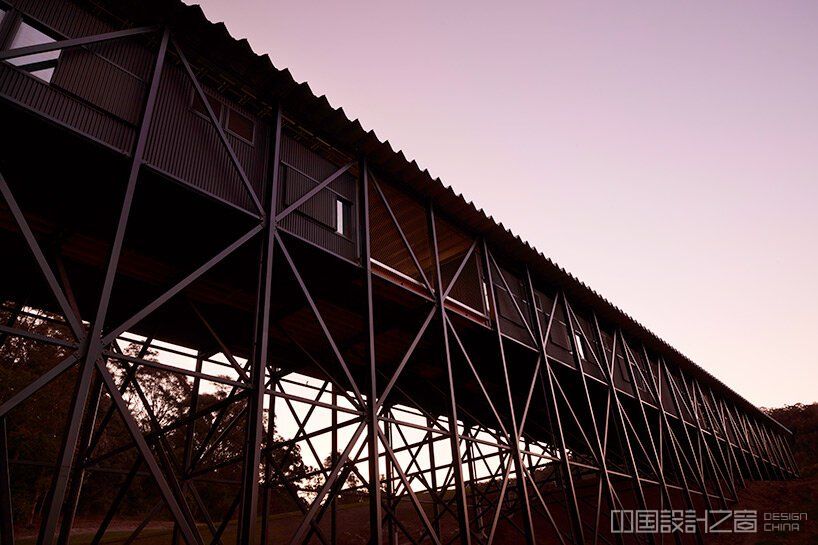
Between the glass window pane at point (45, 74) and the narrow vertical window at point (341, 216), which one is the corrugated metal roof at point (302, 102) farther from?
the glass window pane at point (45, 74)

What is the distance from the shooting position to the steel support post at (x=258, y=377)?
6090 millimetres

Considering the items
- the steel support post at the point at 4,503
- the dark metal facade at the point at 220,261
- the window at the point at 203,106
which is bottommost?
the steel support post at the point at 4,503

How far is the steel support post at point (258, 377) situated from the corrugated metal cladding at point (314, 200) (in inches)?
25.4

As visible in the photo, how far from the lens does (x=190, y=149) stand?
25.7ft

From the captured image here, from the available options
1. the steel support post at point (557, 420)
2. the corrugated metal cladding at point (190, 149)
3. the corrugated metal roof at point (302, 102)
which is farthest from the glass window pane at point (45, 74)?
the steel support post at point (557, 420)

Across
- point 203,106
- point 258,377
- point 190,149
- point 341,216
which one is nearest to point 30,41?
point 190,149

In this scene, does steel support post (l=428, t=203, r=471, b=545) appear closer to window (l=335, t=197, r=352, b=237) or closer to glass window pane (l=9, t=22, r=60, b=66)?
window (l=335, t=197, r=352, b=237)

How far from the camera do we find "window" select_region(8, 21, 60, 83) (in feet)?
21.3

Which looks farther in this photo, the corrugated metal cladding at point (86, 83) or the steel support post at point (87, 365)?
the corrugated metal cladding at point (86, 83)

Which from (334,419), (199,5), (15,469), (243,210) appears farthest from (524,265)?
(15,469)

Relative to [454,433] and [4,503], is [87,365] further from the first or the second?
[454,433]

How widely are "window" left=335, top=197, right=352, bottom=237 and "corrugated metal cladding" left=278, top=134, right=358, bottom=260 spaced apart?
27 mm

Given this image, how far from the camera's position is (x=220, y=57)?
8727 mm

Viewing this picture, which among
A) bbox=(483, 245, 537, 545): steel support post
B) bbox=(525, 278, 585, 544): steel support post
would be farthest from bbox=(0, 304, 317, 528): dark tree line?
bbox=(483, 245, 537, 545): steel support post
